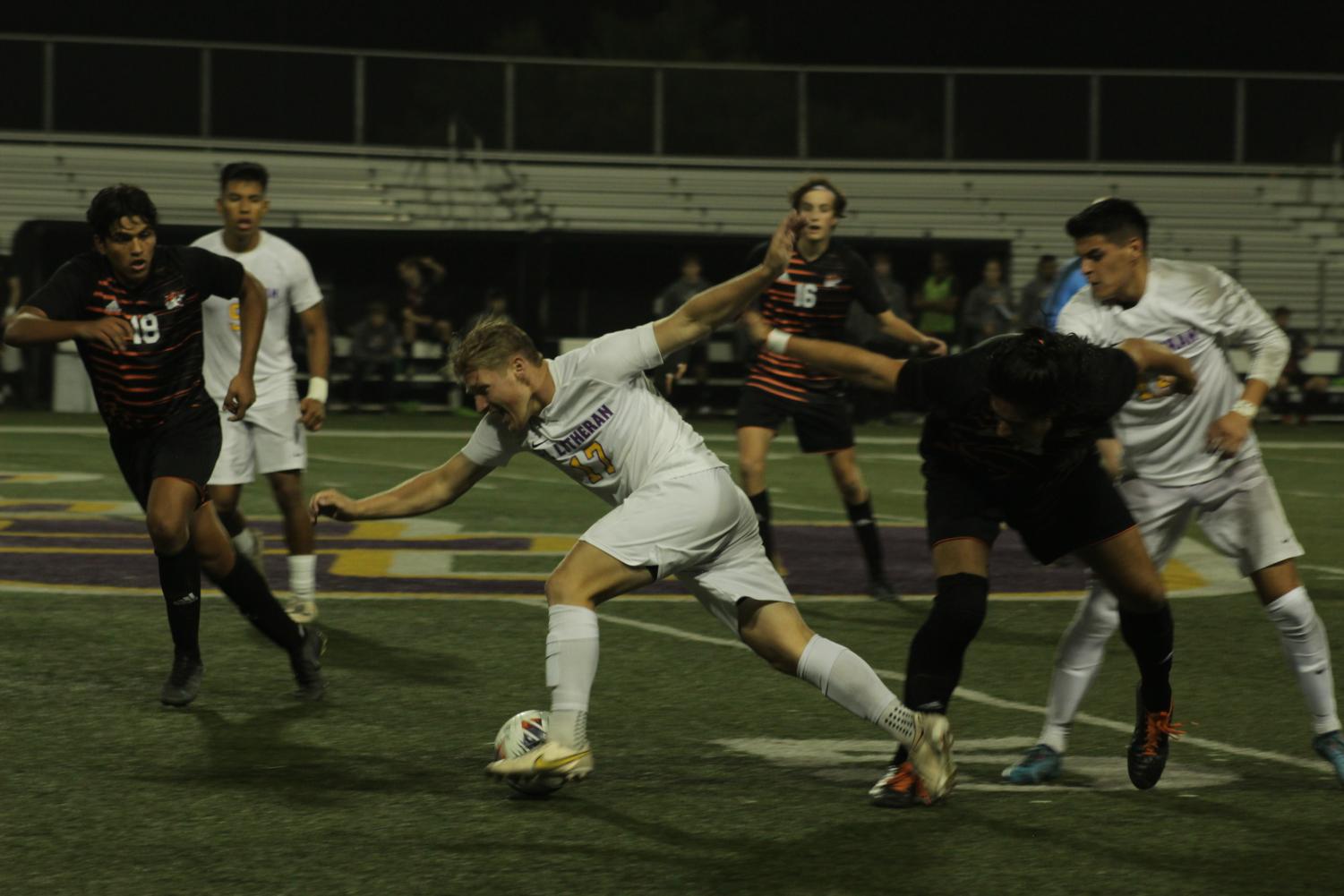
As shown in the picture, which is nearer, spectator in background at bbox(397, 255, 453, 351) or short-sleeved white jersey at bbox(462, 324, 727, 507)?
short-sleeved white jersey at bbox(462, 324, 727, 507)

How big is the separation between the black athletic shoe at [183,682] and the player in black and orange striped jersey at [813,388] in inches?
150

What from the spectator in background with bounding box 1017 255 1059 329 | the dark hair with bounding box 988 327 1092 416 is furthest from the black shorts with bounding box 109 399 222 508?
the spectator in background with bounding box 1017 255 1059 329

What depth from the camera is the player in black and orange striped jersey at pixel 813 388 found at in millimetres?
9922

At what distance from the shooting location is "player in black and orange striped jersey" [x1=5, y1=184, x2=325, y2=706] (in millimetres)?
6590

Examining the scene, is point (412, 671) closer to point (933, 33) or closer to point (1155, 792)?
point (1155, 792)

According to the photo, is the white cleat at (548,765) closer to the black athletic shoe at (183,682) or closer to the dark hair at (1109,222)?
the black athletic shoe at (183,682)

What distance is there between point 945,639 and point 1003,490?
468 mm

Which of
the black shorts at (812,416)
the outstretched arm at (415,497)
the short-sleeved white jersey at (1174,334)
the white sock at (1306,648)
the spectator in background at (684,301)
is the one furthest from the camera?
the spectator in background at (684,301)

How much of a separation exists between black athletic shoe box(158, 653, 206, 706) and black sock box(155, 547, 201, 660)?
3 cm

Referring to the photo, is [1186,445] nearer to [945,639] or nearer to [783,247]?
[945,639]

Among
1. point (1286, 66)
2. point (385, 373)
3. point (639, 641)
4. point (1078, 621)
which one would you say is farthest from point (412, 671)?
point (1286, 66)

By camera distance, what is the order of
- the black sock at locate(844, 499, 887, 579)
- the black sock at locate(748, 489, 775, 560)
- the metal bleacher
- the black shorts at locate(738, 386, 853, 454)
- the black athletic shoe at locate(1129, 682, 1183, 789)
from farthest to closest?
the metal bleacher, the black shorts at locate(738, 386, 853, 454), the black sock at locate(748, 489, 775, 560), the black sock at locate(844, 499, 887, 579), the black athletic shoe at locate(1129, 682, 1183, 789)

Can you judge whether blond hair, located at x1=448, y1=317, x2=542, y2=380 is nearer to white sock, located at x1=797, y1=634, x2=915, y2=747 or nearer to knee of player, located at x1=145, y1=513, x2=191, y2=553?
white sock, located at x1=797, y1=634, x2=915, y2=747

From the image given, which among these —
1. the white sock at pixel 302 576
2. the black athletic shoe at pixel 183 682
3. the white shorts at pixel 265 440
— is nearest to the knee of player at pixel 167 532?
the black athletic shoe at pixel 183 682
